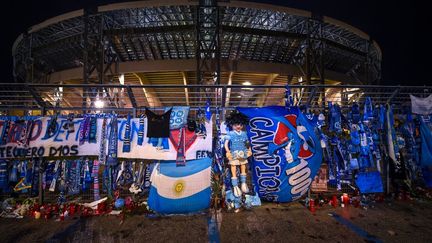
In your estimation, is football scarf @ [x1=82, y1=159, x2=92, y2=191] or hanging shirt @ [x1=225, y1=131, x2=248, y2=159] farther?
football scarf @ [x1=82, y1=159, x2=92, y2=191]

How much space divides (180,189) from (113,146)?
186 centimetres

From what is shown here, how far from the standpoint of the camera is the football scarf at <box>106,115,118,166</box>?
470cm

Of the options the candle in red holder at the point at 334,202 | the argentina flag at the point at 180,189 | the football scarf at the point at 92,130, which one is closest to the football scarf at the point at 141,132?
the argentina flag at the point at 180,189

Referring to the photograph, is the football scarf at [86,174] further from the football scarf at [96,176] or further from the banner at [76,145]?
the banner at [76,145]

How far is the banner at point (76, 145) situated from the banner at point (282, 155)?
3.79 ft

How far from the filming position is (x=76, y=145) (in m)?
4.82

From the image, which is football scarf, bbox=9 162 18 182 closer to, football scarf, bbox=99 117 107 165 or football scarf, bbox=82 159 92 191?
football scarf, bbox=82 159 92 191

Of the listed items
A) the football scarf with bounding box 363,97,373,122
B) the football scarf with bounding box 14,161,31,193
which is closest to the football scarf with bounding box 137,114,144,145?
the football scarf with bounding box 14,161,31,193

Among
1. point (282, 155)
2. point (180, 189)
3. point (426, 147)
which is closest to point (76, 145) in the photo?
point (180, 189)

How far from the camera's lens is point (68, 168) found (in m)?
4.91

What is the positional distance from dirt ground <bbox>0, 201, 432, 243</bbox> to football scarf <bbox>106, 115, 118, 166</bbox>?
1200 mm

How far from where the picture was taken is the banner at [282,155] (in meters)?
4.75

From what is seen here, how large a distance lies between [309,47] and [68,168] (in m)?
16.0

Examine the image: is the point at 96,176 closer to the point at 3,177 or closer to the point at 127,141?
the point at 127,141
